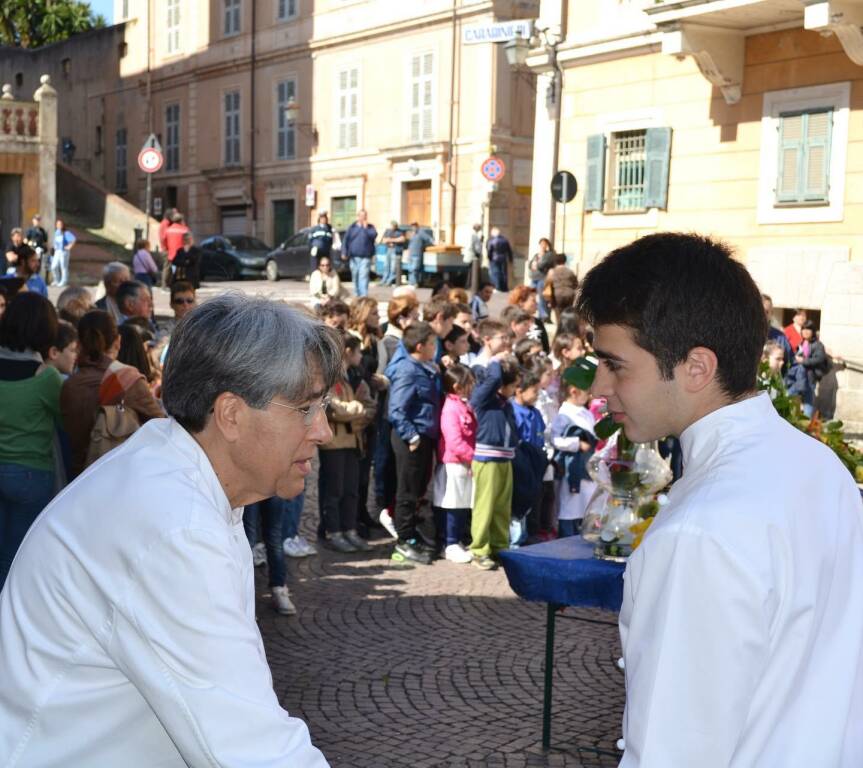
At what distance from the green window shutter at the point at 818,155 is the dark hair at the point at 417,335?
33.8ft

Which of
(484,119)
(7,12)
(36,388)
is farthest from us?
(7,12)

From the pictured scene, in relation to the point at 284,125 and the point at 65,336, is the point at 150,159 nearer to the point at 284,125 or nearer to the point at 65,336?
the point at 284,125

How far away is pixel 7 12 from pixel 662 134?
41.9 m

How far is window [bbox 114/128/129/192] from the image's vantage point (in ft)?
141

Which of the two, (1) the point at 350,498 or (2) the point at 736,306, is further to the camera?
(1) the point at 350,498

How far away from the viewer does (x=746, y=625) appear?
5.68 feet

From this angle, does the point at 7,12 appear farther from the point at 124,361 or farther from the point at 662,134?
the point at 124,361

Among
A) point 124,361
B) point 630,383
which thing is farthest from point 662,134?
point 630,383

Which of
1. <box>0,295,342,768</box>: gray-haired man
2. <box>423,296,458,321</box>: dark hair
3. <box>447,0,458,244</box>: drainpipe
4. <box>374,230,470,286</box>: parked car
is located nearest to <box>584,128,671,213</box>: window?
<box>374,230,470,286</box>: parked car

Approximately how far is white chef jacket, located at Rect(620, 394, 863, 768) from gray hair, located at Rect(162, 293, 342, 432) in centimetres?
72

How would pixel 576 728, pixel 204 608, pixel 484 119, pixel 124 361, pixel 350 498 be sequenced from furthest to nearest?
pixel 484 119 → pixel 350 498 → pixel 124 361 → pixel 576 728 → pixel 204 608

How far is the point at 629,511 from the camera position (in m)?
5.10

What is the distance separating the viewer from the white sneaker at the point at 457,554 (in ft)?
27.9

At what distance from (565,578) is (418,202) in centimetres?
2775
